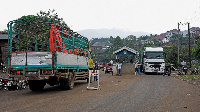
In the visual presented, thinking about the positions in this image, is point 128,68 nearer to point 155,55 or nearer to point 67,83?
point 155,55

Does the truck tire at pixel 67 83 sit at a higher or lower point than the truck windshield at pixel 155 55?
lower

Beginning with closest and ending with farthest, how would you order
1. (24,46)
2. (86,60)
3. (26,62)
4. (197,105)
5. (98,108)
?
(98,108) < (197,105) < (26,62) < (24,46) < (86,60)

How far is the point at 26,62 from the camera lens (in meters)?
11.4

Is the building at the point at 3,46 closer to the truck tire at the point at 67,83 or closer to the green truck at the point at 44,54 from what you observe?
the green truck at the point at 44,54

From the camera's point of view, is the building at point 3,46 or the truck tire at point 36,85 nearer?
the truck tire at point 36,85

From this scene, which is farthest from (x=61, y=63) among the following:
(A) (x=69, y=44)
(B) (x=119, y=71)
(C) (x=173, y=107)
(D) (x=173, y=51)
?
A: (D) (x=173, y=51)

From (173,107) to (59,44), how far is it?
6.64 m

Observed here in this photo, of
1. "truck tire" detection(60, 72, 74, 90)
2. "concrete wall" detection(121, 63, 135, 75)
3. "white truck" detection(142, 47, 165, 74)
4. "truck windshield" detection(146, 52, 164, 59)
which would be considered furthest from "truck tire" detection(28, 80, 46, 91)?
"truck windshield" detection(146, 52, 164, 59)

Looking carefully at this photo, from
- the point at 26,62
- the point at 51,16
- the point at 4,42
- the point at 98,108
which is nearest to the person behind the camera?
the point at 98,108

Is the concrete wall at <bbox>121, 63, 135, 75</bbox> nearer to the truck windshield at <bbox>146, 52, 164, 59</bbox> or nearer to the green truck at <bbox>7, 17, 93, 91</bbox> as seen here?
the truck windshield at <bbox>146, 52, 164, 59</bbox>

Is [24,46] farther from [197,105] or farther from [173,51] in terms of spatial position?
[173,51]

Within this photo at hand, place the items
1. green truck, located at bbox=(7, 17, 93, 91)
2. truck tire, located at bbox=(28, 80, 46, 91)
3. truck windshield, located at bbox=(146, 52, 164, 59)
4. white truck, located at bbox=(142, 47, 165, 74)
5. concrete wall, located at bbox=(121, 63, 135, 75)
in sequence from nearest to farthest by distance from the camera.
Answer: green truck, located at bbox=(7, 17, 93, 91) < truck tire, located at bbox=(28, 80, 46, 91) < white truck, located at bbox=(142, 47, 165, 74) < truck windshield, located at bbox=(146, 52, 164, 59) < concrete wall, located at bbox=(121, 63, 135, 75)

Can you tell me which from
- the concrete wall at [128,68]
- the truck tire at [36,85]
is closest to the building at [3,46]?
the concrete wall at [128,68]

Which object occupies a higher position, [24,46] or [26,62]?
[24,46]
